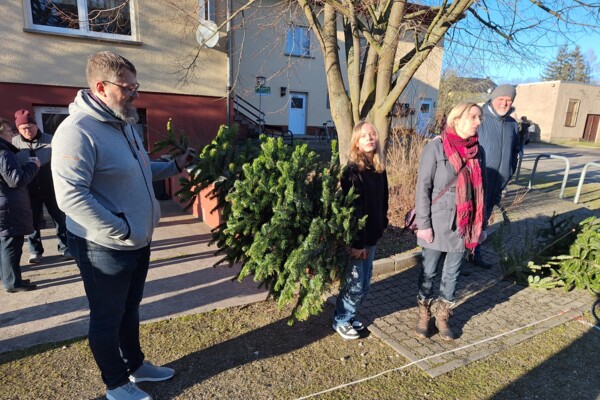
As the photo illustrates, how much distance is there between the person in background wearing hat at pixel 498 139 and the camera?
13.8ft

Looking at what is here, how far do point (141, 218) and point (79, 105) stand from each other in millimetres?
699

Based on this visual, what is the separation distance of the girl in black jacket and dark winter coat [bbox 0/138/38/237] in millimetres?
3191

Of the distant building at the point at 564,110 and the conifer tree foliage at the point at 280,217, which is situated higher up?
the distant building at the point at 564,110

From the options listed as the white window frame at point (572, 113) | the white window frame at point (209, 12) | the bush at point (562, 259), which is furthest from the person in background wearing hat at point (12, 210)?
the white window frame at point (572, 113)

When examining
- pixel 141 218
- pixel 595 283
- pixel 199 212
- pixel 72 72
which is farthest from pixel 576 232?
pixel 72 72

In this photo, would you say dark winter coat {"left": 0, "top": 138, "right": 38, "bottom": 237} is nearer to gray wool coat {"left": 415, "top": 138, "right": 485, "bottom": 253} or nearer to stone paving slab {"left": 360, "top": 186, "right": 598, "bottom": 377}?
stone paving slab {"left": 360, "top": 186, "right": 598, "bottom": 377}

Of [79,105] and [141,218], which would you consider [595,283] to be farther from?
[79,105]

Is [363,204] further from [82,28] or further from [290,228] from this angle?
[82,28]

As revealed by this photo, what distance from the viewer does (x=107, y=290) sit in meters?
2.17

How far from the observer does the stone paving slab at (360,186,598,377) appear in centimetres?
308

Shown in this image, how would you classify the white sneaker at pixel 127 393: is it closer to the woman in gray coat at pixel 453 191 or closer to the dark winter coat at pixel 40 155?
the woman in gray coat at pixel 453 191

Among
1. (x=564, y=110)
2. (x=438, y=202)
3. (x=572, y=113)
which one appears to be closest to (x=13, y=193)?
(x=438, y=202)

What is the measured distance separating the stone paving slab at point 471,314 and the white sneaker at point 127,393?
1.90 metres

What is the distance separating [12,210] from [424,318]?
4118mm
